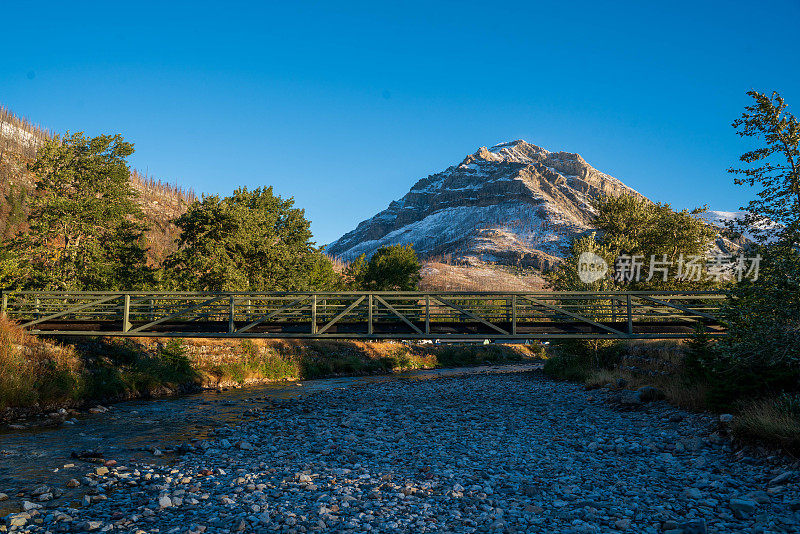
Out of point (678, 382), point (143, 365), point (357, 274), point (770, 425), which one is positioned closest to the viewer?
point (770, 425)

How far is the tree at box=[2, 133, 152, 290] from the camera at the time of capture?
94.4ft

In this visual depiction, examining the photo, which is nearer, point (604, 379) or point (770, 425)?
point (770, 425)

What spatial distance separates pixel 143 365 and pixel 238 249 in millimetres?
14565

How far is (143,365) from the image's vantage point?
23.7 meters

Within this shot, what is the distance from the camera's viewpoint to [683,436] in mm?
12219

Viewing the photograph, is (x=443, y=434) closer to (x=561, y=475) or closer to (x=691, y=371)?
(x=561, y=475)

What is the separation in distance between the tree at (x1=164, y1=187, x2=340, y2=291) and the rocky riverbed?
22.0 meters

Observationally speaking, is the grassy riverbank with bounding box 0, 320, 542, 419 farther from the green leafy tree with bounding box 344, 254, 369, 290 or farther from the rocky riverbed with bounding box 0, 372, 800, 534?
the green leafy tree with bounding box 344, 254, 369, 290

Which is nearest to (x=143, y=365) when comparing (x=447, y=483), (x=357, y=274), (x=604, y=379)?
(x=447, y=483)

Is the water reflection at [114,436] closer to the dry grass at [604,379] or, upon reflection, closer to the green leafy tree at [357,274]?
the dry grass at [604,379]

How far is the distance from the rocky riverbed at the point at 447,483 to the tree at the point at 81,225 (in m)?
22.5

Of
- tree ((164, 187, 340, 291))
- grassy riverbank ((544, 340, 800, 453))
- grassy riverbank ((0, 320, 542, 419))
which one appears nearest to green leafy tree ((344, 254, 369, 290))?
grassy riverbank ((0, 320, 542, 419))

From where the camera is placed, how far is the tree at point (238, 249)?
34.1 m

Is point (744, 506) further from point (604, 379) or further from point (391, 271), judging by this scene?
point (391, 271)
